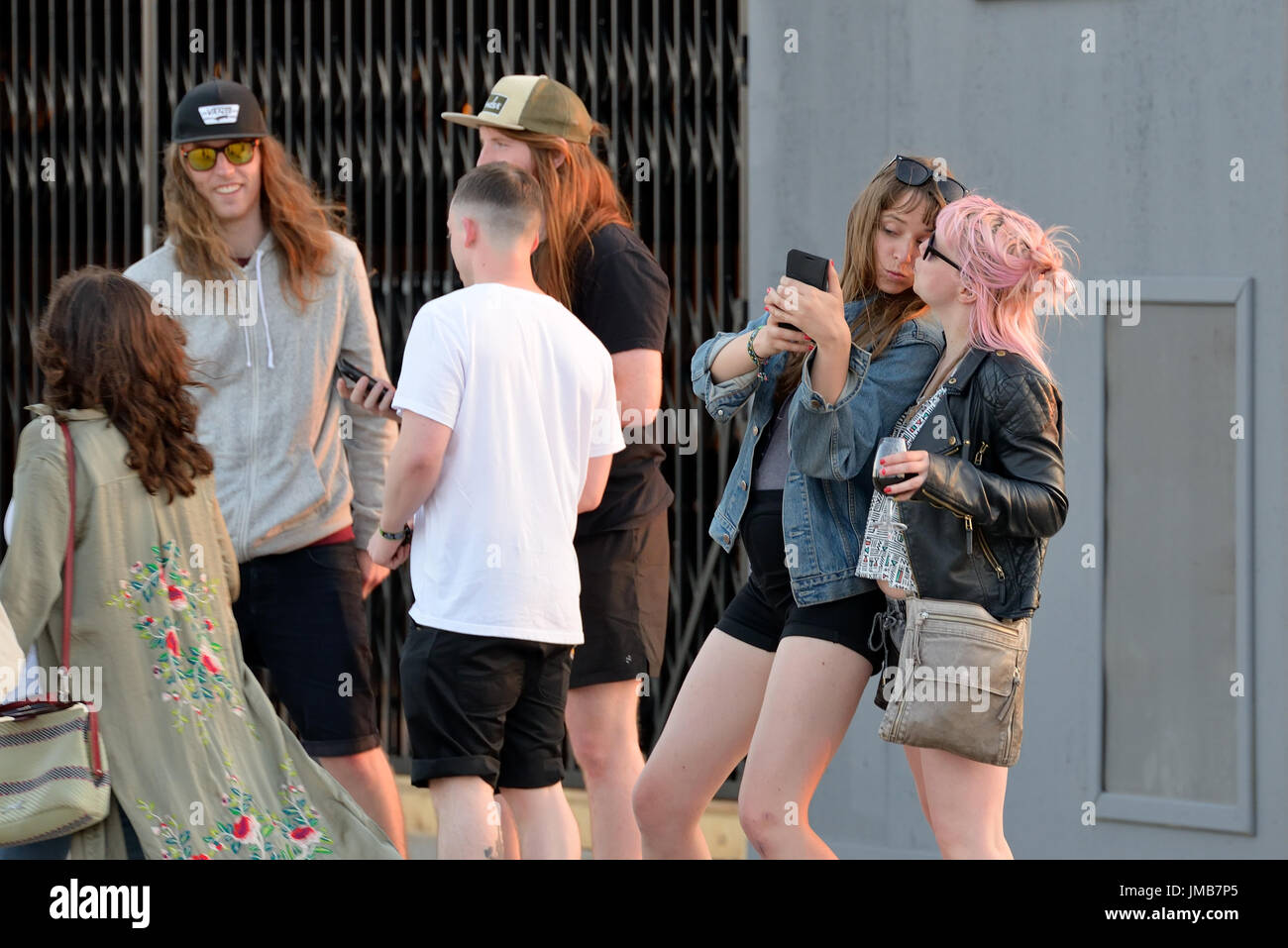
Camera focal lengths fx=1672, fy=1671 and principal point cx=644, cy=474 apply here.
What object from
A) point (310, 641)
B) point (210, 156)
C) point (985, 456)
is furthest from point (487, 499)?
point (210, 156)

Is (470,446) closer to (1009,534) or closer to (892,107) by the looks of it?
(1009,534)

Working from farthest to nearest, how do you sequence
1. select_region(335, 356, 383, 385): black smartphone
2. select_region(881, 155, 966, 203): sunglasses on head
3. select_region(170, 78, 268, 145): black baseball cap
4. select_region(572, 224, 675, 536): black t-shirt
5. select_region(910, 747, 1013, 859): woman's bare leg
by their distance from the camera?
select_region(170, 78, 268, 145): black baseball cap < select_region(335, 356, 383, 385): black smartphone < select_region(572, 224, 675, 536): black t-shirt < select_region(881, 155, 966, 203): sunglasses on head < select_region(910, 747, 1013, 859): woman's bare leg

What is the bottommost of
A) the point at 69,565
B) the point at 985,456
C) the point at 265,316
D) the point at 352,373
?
the point at 69,565

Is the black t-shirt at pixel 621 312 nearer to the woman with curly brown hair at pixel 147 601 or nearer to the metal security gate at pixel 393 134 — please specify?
the woman with curly brown hair at pixel 147 601

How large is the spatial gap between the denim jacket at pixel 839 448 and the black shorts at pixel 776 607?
0.04 meters

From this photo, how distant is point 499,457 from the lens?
144 inches

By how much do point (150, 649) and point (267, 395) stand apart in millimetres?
972

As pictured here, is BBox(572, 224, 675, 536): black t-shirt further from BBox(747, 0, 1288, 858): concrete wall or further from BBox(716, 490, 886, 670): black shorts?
BBox(747, 0, 1288, 858): concrete wall

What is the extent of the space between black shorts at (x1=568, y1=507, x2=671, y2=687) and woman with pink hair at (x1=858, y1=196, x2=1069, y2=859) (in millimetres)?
897

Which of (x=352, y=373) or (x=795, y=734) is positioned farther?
(x=352, y=373)

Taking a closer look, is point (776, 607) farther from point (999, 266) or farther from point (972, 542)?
point (999, 266)


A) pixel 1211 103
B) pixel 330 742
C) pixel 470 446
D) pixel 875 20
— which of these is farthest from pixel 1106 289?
pixel 330 742

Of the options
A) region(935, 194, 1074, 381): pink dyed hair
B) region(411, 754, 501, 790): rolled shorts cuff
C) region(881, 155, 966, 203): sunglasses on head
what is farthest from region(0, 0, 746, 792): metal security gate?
region(935, 194, 1074, 381): pink dyed hair

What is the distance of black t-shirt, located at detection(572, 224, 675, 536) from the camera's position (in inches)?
163
